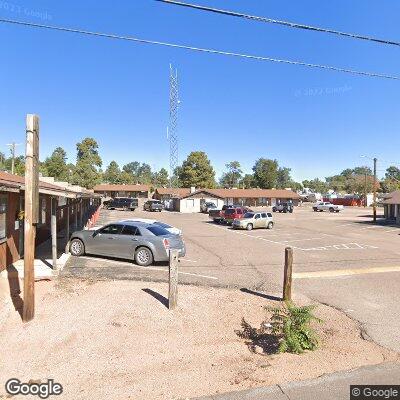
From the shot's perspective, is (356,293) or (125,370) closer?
(125,370)

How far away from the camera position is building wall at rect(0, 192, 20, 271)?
490 inches

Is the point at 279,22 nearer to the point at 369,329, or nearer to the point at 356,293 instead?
the point at 369,329

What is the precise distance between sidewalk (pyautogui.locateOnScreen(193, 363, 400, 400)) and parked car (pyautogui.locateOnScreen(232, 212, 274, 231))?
83.8ft

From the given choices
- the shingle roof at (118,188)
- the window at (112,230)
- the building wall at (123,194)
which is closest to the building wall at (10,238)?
the window at (112,230)

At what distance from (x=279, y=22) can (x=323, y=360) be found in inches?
243

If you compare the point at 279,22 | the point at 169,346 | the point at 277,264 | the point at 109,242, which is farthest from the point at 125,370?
the point at 277,264

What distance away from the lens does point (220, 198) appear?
65.8 metres

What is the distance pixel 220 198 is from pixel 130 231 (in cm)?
5157

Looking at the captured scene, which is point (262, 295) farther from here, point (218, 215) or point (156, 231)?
point (218, 215)

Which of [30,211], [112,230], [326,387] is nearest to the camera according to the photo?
[326,387]

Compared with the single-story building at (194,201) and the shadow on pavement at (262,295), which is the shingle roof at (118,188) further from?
the shadow on pavement at (262,295)

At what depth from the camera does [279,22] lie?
299 inches

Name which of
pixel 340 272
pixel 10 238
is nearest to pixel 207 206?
pixel 340 272

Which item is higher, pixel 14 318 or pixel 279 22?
pixel 279 22
